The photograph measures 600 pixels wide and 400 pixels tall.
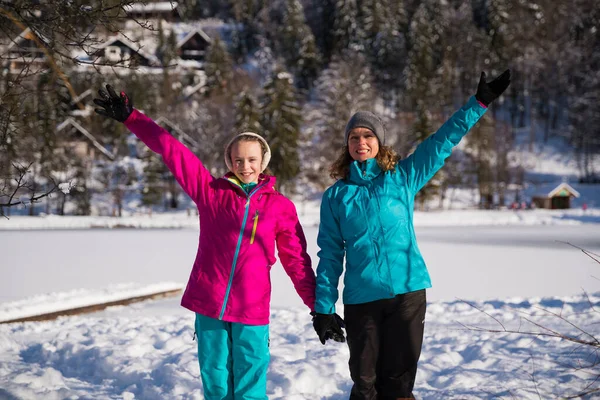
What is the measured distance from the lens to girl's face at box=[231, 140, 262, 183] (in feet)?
9.66

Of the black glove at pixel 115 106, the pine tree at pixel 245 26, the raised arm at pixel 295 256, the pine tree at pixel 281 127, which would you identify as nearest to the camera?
the black glove at pixel 115 106

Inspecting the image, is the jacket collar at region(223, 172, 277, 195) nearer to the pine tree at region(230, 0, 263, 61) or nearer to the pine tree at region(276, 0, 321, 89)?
the pine tree at region(276, 0, 321, 89)

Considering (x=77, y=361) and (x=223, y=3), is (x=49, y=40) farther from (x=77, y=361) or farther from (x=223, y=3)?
(x=223, y=3)

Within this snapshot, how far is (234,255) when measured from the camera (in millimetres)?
2840

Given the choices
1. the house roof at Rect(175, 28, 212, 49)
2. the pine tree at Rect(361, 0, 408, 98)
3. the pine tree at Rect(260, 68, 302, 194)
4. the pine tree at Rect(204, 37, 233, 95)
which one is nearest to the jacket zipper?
the pine tree at Rect(260, 68, 302, 194)

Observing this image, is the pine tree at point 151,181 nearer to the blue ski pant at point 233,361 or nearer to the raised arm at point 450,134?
the blue ski pant at point 233,361

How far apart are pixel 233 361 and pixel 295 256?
0.63 meters

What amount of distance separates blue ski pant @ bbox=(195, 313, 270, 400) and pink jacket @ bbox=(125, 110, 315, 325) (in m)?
0.07

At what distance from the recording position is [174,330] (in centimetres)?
562

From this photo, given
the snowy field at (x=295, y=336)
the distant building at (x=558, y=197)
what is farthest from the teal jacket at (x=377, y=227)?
the distant building at (x=558, y=197)

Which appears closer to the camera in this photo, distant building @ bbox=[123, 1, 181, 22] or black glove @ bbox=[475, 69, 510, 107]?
black glove @ bbox=[475, 69, 510, 107]

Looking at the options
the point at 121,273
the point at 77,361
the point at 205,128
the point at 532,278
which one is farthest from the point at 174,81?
the point at 77,361

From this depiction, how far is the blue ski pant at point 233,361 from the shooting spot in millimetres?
2768

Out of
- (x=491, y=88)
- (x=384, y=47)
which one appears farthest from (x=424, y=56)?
(x=491, y=88)
